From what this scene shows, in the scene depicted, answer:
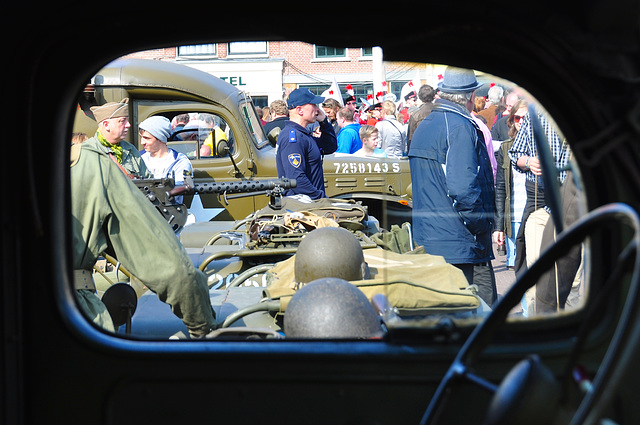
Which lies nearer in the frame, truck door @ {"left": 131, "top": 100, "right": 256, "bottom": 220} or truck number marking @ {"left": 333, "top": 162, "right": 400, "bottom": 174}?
truck door @ {"left": 131, "top": 100, "right": 256, "bottom": 220}

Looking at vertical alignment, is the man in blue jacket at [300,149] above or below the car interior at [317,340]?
above

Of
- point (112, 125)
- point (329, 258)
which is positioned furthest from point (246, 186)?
point (329, 258)

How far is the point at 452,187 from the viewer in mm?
3357

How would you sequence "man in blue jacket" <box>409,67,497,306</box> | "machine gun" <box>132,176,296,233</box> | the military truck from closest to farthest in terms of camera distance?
"man in blue jacket" <box>409,67,497,306</box> → "machine gun" <box>132,176,296,233</box> → the military truck

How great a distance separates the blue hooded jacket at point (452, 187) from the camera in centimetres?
278

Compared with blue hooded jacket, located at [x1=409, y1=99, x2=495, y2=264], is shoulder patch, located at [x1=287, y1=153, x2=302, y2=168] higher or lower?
higher

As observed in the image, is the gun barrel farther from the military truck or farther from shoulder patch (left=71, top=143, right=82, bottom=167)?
shoulder patch (left=71, top=143, right=82, bottom=167)

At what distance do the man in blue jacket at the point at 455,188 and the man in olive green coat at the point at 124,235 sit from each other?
1044 millimetres

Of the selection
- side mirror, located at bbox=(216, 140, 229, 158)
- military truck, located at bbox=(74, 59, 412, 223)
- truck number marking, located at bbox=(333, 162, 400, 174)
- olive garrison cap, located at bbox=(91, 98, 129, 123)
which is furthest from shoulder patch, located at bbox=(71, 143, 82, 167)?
truck number marking, located at bbox=(333, 162, 400, 174)

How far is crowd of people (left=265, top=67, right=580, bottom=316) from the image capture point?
229cm

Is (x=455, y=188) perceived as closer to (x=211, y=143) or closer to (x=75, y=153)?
(x=75, y=153)

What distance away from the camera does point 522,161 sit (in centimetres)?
321

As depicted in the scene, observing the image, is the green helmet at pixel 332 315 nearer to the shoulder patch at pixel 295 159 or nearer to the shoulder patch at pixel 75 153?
the shoulder patch at pixel 75 153

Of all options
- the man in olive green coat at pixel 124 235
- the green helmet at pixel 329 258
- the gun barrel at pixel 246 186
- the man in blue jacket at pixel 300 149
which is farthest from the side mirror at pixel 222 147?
the man in olive green coat at pixel 124 235
